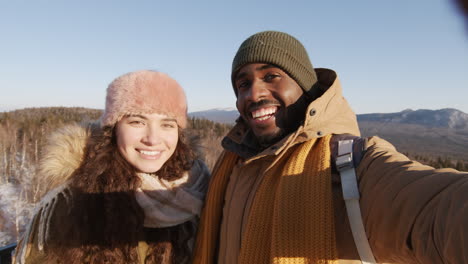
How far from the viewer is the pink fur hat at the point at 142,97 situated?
227 centimetres

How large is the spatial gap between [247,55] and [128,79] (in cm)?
107

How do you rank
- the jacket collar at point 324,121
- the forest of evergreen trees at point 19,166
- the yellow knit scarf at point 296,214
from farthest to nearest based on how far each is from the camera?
1. the forest of evergreen trees at point 19,166
2. the jacket collar at point 324,121
3. the yellow knit scarf at point 296,214

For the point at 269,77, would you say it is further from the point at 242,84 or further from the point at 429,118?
the point at 429,118

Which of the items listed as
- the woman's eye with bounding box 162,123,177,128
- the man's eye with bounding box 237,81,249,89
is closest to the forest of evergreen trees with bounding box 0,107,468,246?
the woman's eye with bounding box 162,123,177,128

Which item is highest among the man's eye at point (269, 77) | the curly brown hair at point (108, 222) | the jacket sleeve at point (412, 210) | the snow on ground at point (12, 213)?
the man's eye at point (269, 77)

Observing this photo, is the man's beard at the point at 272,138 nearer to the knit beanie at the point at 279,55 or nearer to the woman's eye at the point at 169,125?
the knit beanie at the point at 279,55

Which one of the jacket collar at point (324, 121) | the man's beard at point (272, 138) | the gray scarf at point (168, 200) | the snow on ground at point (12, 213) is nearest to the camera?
the jacket collar at point (324, 121)

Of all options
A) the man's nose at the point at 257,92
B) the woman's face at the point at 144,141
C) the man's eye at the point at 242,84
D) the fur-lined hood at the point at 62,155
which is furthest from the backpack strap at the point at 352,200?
the fur-lined hood at the point at 62,155

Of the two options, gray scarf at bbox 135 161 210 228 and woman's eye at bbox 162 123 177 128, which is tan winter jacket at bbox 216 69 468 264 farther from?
woman's eye at bbox 162 123 177 128

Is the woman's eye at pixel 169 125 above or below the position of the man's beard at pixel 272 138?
above

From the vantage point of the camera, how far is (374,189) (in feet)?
3.83

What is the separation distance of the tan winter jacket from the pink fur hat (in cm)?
103

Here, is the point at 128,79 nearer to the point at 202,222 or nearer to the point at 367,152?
the point at 202,222

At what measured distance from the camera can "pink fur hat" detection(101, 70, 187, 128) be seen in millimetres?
2270
